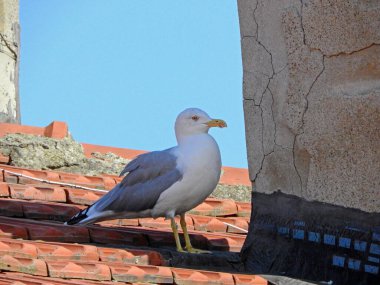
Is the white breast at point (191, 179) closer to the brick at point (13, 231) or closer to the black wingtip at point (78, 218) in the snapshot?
the black wingtip at point (78, 218)

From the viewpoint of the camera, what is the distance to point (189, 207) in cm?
521

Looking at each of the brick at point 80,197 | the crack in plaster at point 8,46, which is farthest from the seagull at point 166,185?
the crack in plaster at point 8,46

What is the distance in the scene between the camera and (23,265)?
4156 millimetres

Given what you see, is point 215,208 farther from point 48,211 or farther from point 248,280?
point 248,280

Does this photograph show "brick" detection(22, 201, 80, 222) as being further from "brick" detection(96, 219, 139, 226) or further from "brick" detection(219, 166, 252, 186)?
"brick" detection(219, 166, 252, 186)

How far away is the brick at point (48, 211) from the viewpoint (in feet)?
18.3

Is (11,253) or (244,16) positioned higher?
(244,16)

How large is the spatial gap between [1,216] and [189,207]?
2.93 feet

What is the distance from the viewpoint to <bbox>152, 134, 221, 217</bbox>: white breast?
16.7 ft

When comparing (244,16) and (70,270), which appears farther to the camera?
(244,16)

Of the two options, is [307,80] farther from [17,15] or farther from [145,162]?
[17,15]

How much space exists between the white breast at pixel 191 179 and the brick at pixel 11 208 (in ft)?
2.44

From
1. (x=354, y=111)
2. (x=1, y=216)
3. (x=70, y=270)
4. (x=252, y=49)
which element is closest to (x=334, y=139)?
(x=354, y=111)

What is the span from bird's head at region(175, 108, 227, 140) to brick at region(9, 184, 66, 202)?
965mm
